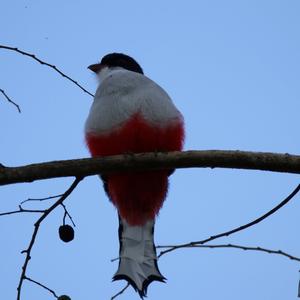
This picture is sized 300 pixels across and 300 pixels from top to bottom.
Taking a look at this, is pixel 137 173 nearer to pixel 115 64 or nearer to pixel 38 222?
pixel 38 222

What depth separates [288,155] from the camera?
2350 mm

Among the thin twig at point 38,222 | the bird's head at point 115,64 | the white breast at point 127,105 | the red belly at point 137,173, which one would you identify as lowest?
the thin twig at point 38,222

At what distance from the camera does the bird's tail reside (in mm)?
2867

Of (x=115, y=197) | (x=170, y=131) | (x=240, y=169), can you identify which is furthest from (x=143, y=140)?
(x=240, y=169)

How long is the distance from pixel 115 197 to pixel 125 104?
0.56 metres

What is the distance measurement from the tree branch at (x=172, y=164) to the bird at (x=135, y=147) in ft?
2.08

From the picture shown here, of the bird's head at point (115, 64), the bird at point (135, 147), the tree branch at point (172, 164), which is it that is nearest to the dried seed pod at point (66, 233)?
the bird at point (135, 147)

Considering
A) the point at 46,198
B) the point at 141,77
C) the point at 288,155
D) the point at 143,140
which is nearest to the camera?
the point at 288,155

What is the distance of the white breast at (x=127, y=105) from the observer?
126 inches

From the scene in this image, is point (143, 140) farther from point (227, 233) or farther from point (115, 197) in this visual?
point (227, 233)

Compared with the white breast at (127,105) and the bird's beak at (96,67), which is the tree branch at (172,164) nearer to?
the white breast at (127,105)

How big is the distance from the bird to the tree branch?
2.08 feet

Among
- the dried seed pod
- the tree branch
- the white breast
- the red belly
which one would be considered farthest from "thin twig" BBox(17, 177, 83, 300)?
the white breast

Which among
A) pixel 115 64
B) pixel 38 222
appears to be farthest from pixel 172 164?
pixel 115 64
